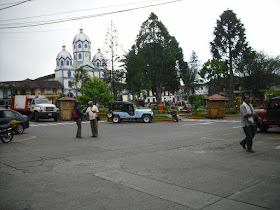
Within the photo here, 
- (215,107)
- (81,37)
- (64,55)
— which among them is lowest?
(215,107)

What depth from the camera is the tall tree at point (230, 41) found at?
1719 inches

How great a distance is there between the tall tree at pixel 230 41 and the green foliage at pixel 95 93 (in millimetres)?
21791

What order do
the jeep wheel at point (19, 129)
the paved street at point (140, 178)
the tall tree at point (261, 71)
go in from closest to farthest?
the paved street at point (140, 178)
the jeep wheel at point (19, 129)
the tall tree at point (261, 71)

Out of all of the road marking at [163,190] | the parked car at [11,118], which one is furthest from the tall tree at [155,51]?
the road marking at [163,190]

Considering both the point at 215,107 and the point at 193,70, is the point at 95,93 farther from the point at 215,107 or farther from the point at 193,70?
the point at 193,70

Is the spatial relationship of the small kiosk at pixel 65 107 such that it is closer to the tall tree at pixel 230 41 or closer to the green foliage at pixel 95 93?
the green foliage at pixel 95 93

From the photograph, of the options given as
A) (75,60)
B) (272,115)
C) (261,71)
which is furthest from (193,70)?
(272,115)

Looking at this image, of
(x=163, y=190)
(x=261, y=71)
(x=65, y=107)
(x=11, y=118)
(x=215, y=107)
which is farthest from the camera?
(x=261, y=71)

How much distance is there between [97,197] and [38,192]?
1173 mm

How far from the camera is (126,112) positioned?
22.7 metres

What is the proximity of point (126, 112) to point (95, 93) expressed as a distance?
10.2 metres

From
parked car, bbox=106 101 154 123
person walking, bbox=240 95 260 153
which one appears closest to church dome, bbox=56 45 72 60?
parked car, bbox=106 101 154 123

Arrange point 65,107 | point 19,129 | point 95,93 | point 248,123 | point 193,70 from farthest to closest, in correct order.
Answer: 1. point 193,70
2. point 95,93
3. point 65,107
4. point 19,129
5. point 248,123

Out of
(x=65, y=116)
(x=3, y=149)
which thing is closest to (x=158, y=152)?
(x=3, y=149)
